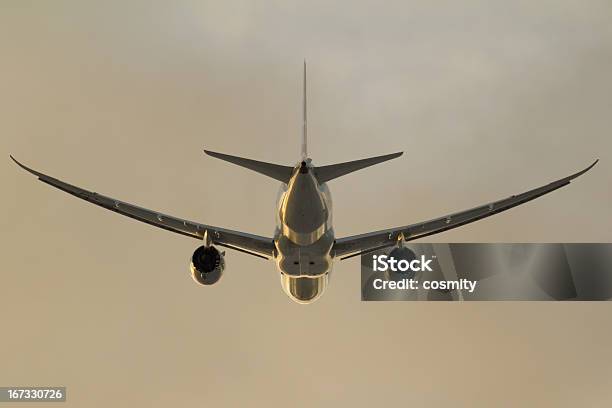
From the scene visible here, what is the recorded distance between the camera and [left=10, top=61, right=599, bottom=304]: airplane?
40.3 feet

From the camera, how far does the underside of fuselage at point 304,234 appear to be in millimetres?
12062

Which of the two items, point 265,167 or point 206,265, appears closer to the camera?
point 265,167

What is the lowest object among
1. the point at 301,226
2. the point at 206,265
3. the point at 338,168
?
the point at 206,265

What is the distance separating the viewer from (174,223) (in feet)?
45.1

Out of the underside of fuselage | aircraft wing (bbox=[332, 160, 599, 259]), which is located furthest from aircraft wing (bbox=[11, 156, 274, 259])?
aircraft wing (bbox=[332, 160, 599, 259])

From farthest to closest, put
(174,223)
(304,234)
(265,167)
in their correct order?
1. (174,223)
2. (304,234)
3. (265,167)

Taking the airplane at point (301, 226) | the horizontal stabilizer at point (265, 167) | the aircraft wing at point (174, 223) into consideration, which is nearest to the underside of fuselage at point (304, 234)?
the airplane at point (301, 226)

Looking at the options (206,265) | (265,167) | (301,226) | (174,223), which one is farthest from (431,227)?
(174,223)

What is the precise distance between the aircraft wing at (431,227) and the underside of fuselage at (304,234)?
655 mm

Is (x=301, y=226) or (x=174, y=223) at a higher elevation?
(x=174, y=223)

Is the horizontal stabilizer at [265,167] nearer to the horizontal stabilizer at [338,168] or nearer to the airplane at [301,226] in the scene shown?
the airplane at [301,226]

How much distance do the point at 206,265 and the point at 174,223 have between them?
1.02m

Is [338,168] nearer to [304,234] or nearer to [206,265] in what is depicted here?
[304,234]

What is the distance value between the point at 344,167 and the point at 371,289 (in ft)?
35.9
